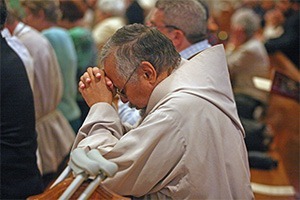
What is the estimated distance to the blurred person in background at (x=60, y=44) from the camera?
5.04m

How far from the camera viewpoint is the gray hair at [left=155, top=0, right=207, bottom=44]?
3541mm

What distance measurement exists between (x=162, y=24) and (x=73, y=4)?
2473 millimetres

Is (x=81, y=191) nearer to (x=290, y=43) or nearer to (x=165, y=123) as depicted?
(x=165, y=123)

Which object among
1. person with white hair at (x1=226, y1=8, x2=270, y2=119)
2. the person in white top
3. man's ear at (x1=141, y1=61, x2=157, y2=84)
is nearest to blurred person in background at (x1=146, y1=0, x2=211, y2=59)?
the person in white top

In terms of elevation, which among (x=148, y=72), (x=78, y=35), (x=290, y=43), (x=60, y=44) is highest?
(x=148, y=72)

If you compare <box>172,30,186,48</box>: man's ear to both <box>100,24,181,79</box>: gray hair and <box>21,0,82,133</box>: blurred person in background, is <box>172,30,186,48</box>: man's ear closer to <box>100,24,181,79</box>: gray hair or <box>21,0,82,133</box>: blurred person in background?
<box>100,24,181,79</box>: gray hair

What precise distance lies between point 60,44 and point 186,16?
5.74 ft

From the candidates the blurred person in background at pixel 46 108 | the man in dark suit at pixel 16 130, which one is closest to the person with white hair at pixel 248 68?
the blurred person in background at pixel 46 108

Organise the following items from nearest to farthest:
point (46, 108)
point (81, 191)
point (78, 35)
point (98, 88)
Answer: point (81, 191), point (98, 88), point (46, 108), point (78, 35)

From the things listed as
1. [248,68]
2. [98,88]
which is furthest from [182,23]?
[248,68]

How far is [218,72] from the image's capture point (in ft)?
8.33

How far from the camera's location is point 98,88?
257 centimetres

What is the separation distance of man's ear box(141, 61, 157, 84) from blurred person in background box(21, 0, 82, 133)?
267 centimetres

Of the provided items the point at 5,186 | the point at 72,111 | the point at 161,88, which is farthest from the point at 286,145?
the point at 161,88
